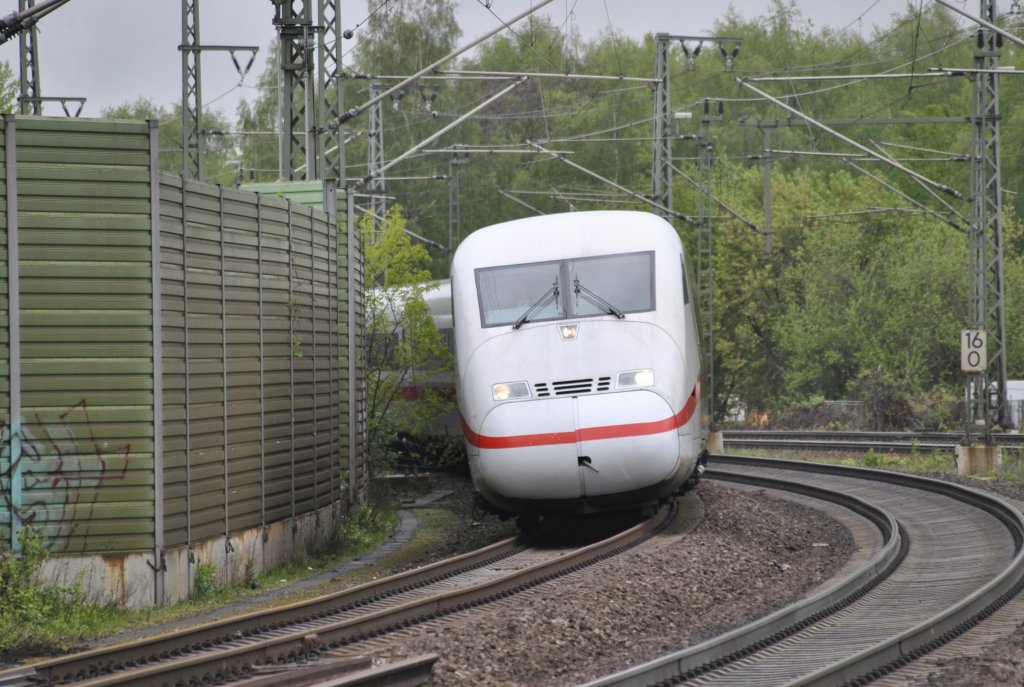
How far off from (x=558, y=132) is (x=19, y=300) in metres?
48.1

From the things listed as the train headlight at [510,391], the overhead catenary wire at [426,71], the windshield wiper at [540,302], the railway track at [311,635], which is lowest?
the railway track at [311,635]

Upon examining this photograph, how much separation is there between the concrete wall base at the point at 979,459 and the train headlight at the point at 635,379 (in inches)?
473

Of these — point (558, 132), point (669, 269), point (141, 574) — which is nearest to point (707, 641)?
point (141, 574)

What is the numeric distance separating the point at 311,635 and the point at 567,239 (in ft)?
21.9

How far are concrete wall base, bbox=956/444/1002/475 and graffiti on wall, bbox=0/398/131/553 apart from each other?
16.5 m

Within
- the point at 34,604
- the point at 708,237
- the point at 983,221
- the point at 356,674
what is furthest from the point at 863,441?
the point at 356,674

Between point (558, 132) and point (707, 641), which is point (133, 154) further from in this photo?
point (558, 132)

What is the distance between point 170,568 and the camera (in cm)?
1208

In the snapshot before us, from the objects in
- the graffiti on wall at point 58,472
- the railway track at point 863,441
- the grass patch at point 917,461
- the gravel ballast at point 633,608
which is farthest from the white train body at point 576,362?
the railway track at point 863,441

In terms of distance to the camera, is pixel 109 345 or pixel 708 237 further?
pixel 708 237

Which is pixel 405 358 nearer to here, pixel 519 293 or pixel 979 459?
pixel 979 459

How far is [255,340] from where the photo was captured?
1406 cm

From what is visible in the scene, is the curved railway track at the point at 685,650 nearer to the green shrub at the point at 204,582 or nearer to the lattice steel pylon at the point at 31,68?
the green shrub at the point at 204,582

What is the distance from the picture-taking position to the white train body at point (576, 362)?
13797 millimetres
